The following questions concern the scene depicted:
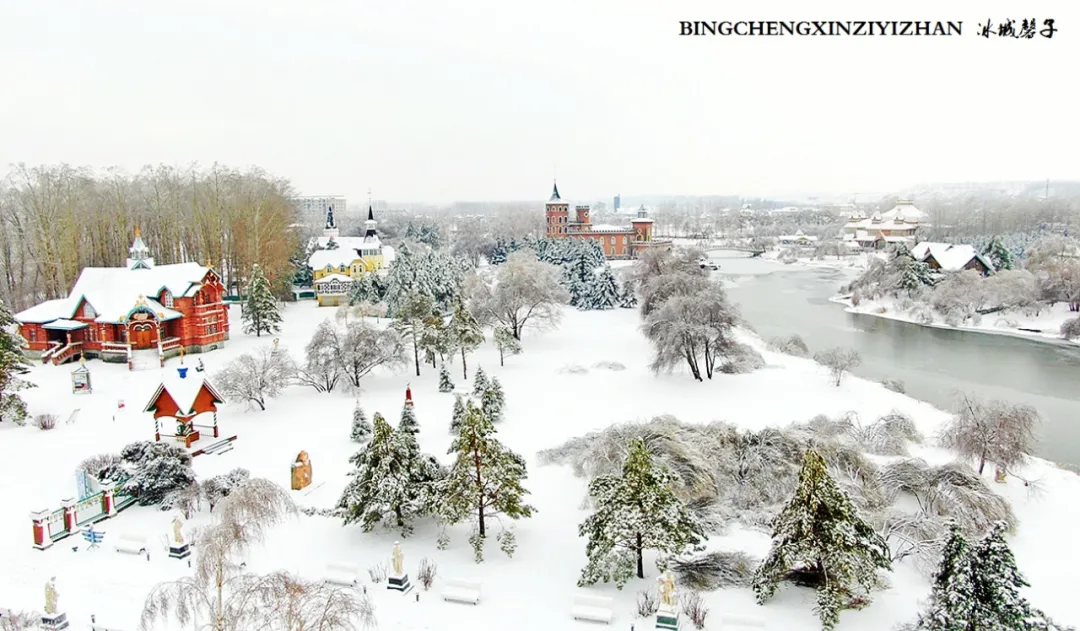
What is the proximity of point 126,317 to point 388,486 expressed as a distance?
18732mm

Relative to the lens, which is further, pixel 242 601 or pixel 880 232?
pixel 880 232

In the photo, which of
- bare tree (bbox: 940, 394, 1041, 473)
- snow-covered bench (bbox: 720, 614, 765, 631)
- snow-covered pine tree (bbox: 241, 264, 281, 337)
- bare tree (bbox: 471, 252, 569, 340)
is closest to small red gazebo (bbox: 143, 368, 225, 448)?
snow-covered bench (bbox: 720, 614, 765, 631)

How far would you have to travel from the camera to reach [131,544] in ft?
40.2

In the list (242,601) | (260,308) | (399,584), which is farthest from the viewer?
(260,308)

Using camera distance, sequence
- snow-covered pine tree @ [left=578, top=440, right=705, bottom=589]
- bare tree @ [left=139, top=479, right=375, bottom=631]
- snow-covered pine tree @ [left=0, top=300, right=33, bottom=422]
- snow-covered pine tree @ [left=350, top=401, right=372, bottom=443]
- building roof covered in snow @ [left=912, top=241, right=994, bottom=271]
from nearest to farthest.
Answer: bare tree @ [left=139, top=479, right=375, bottom=631] → snow-covered pine tree @ [left=578, top=440, right=705, bottom=589] → snow-covered pine tree @ [left=350, top=401, right=372, bottom=443] → snow-covered pine tree @ [left=0, top=300, right=33, bottom=422] → building roof covered in snow @ [left=912, top=241, right=994, bottom=271]

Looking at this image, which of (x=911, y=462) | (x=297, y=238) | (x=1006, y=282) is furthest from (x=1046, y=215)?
(x=911, y=462)

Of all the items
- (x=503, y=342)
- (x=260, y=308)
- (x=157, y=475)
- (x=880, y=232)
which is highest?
(x=880, y=232)

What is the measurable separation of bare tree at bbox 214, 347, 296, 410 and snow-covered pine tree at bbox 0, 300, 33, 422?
15.7 feet

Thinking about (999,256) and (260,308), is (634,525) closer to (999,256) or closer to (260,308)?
(260,308)

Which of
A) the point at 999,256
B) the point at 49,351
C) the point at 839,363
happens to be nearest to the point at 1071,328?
the point at 999,256

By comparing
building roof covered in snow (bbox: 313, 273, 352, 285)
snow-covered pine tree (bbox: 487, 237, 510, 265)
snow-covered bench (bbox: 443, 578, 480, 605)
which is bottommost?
snow-covered bench (bbox: 443, 578, 480, 605)

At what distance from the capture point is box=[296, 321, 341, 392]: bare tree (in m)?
22.7

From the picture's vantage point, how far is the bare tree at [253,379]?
67.1 feet

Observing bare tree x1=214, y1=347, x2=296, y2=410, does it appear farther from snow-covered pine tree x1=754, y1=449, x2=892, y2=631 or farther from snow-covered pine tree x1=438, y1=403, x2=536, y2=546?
snow-covered pine tree x1=754, y1=449, x2=892, y2=631
